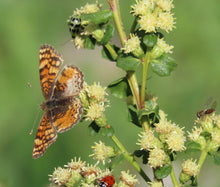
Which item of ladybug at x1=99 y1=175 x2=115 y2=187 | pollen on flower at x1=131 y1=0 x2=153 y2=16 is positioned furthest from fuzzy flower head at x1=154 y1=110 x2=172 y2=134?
pollen on flower at x1=131 y1=0 x2=153 y2=16

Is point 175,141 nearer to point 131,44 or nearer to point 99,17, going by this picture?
point 131,44

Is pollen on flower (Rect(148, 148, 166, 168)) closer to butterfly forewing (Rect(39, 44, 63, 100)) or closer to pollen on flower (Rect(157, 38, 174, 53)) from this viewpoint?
pollen on flower (Rect(157, 38, 174, 53))

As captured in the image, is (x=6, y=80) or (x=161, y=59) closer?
(x=161, y=59)

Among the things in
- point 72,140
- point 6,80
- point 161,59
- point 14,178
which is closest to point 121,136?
point 72,140

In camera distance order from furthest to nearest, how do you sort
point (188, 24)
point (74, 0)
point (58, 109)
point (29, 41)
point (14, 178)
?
point (74, 0) < point (29, 41) < point (188, 24) < point (14, 178) < point (58, 109)

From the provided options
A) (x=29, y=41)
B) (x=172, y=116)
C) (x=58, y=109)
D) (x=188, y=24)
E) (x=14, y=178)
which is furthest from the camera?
(x=29, y=41)

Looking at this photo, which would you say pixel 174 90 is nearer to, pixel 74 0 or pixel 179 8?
pixel 179 8
